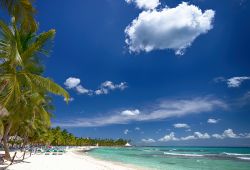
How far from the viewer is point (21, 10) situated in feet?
22.5

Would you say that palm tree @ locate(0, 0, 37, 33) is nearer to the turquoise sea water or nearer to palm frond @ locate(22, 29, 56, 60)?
palm frond @ locate(22, 29, 56, 60)

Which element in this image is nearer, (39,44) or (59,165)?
(39,44)

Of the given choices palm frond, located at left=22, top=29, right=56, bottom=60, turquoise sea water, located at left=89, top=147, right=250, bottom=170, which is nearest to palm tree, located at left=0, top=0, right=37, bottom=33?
palm frond, located at left=22, top=29, right=56, bottom=60

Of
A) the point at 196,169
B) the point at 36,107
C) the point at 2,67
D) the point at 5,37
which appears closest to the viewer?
the point at 5,37

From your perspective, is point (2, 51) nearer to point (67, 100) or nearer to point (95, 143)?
point (67, 100)

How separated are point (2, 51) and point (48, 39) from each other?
5.99 ft

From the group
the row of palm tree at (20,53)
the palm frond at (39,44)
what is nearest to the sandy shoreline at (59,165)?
the row of palm tree at (20,53)

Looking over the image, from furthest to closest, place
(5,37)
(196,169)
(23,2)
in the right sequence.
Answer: (196,169)
(5,37)
(23,2)

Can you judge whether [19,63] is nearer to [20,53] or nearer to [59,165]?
[20,53]

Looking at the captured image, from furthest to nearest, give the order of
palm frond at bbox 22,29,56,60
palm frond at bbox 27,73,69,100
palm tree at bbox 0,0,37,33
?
palm frond at bbox 22,29,56,60
palm frond at bbox 27,73,69,100
palm tree at bbox 0,0,37,33

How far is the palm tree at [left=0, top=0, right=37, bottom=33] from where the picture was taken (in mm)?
6679

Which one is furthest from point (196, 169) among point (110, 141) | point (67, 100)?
point (110, 141)

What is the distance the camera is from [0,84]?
7598 millimetres

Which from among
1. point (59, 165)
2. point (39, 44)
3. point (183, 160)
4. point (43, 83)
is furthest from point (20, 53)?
point (183, 160)
